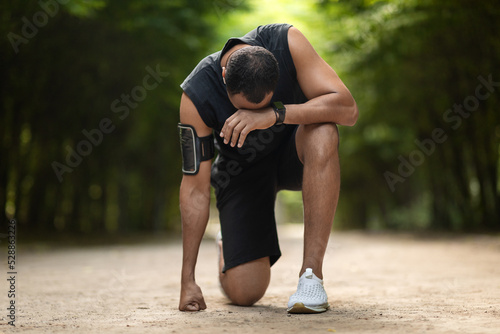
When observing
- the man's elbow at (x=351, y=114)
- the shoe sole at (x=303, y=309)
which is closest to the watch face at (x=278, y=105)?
the man's elbow at (x=351, y=114)

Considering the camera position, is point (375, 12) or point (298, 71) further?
point (375, 12)

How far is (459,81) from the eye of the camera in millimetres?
12359

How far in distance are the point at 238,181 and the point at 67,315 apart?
126 centimetres

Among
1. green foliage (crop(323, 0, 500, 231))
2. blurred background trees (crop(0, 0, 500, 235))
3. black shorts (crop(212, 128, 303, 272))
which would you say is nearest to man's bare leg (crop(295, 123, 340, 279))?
black shorts (crop(212, 128, 303, 272))

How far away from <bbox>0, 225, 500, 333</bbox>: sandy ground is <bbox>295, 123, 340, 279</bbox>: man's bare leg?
0.36 metres

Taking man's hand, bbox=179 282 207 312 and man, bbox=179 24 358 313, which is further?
man's hand, bbox=179 282 207 312

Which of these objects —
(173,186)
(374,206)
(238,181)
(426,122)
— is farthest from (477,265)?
(374,206)

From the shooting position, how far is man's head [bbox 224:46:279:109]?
2678mm

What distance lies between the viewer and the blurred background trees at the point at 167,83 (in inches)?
405

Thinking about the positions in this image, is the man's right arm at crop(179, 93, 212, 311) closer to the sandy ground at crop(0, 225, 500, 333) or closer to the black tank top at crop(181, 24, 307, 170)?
the black tank top at crop(181, 24, 307, 170)

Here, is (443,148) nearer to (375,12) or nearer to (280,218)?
(375,12)

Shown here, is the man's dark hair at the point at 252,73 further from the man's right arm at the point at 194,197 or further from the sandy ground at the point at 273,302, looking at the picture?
the sandy ground at the point at 273,302

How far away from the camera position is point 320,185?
295 cm

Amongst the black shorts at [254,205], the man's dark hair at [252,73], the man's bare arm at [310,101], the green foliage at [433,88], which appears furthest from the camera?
the green foliage at [433,88]
